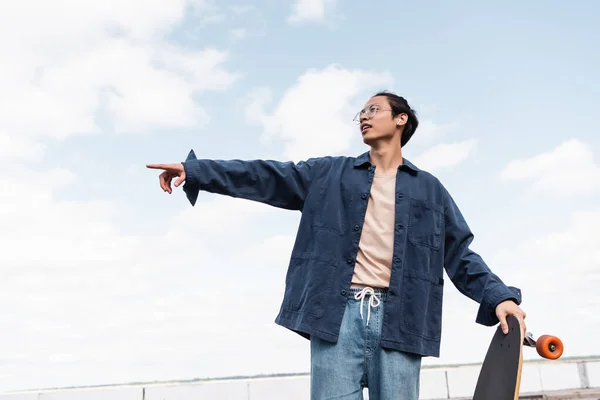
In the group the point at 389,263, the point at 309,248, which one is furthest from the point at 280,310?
the point at 389,263

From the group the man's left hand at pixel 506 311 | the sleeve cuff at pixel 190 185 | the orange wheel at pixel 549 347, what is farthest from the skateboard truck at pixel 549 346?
the sleeve cuff at pixel 190 185

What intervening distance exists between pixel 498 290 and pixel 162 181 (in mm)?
1568

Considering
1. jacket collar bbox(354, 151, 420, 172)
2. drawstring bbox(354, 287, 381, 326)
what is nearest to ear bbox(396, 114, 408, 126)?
jacket collar bbox(354, 151, 420, 172)

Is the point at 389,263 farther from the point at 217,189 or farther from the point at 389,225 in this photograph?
the point at 217,189

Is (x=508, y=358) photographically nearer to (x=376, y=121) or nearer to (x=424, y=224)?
→ (x=424, y=224)

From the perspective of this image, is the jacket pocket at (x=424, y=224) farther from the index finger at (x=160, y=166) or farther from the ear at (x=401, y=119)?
the index finger at (x=160, y=166)

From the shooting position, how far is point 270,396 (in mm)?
8438

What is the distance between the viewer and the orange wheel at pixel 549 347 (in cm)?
267

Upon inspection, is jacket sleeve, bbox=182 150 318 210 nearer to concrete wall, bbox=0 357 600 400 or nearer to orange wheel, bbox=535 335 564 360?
orange wheel, bbox=535 335 564 360

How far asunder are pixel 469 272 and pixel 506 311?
29 cm

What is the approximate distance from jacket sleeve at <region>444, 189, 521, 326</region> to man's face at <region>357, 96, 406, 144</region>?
1.45 ft

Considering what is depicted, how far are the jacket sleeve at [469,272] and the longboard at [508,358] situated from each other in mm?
114

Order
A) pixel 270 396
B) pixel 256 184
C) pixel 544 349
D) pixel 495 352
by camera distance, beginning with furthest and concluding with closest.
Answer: pixel 270 396, pixel 256 184, pixel 495 352, pixel 544 349

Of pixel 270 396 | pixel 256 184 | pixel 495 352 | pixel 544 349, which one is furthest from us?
pixel 270 396
